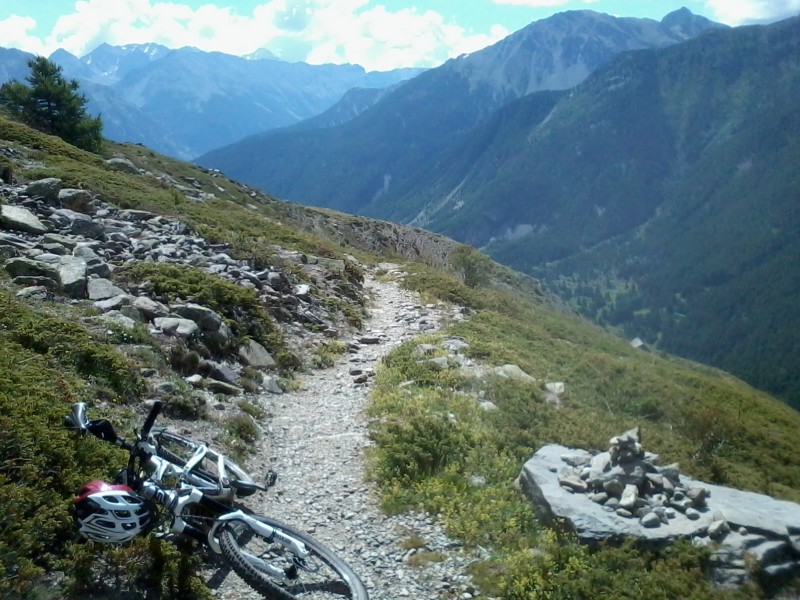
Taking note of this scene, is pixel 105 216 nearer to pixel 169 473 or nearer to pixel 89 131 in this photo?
pixel 169 473

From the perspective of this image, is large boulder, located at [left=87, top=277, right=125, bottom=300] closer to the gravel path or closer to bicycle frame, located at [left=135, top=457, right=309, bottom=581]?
the gravel path

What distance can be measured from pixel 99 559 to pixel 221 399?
6399 mm

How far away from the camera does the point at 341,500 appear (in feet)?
A: 33.5

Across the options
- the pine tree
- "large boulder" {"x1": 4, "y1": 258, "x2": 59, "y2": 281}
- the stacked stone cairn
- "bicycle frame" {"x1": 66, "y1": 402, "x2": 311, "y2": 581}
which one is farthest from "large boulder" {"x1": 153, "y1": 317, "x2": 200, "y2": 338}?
the pine tree

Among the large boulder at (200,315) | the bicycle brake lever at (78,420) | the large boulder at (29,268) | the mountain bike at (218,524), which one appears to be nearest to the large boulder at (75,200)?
the large boulder at (29,268)

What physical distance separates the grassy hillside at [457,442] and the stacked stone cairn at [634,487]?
0.86 meters

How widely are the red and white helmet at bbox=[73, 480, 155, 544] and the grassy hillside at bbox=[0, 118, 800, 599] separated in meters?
0.76

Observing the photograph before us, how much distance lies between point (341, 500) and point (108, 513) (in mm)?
5062

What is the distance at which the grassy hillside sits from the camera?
Result: 6699 millimetres

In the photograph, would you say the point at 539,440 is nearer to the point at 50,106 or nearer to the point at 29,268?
the point at 29,268

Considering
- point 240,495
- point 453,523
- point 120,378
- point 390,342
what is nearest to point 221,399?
point 120,378

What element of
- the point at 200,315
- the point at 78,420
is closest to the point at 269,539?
the point at 78,420

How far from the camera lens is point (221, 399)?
12984mm

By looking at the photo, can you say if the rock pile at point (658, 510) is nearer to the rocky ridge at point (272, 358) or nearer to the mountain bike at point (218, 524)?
the rocky ridge at point (272, 358)
